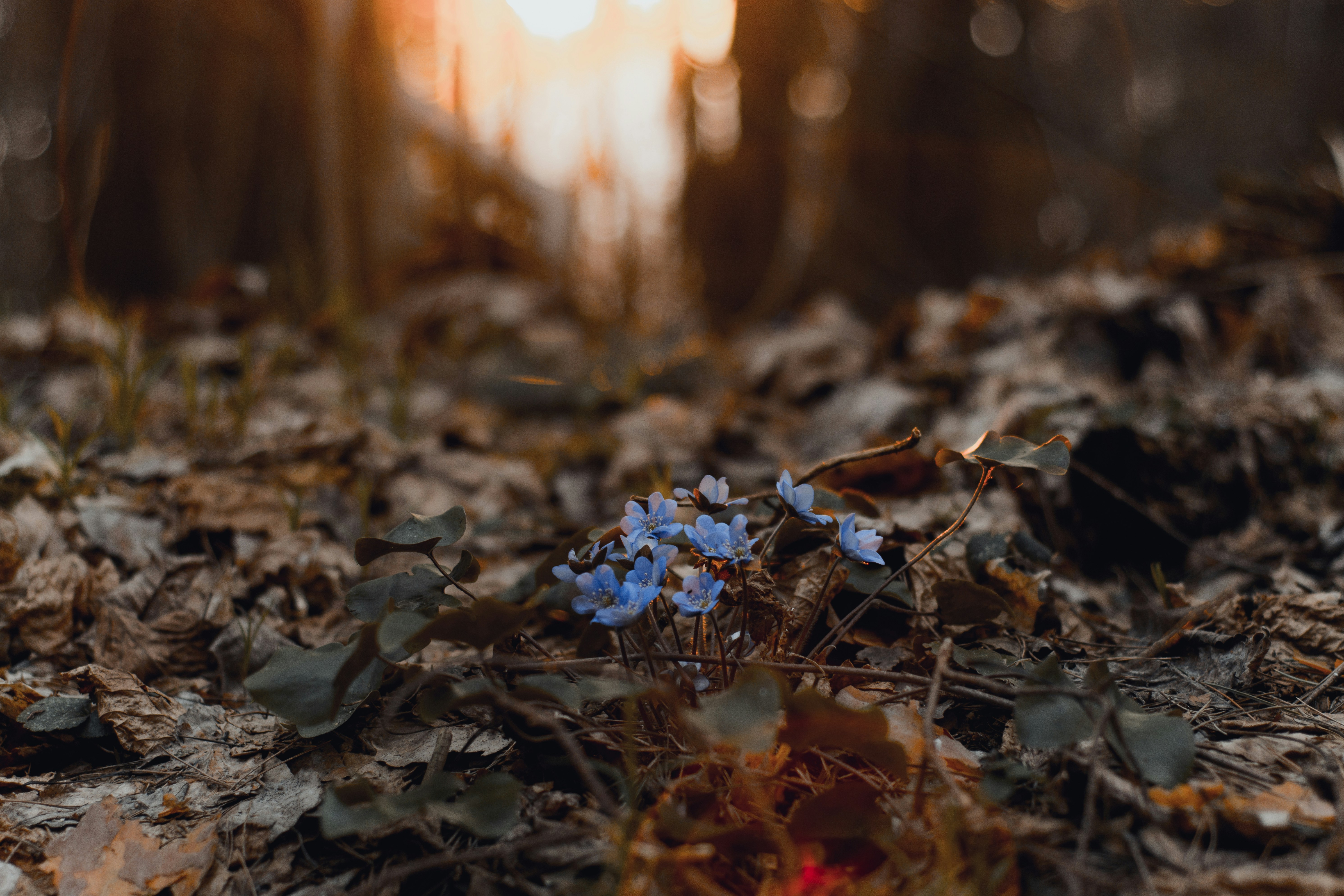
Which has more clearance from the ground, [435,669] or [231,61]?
[231,61]

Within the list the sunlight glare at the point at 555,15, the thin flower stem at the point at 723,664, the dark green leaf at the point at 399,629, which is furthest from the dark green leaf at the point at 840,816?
the sunlight glare at the point at 555,15

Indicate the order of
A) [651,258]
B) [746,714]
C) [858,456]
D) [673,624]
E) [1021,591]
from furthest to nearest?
[651,258], [1021,591], [858,456], [673,624], [746,714]

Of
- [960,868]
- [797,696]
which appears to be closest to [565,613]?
[797,696]

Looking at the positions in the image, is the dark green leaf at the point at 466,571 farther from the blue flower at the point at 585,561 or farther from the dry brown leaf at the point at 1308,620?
the dry brown leaf at the point at 1308,620

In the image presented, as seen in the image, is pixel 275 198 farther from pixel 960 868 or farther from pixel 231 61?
pixel 960 868

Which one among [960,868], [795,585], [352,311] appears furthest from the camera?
[352,311]

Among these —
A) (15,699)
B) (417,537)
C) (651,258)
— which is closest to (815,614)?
(417,537)

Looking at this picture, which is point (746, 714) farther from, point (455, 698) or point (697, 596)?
point (455, 698)

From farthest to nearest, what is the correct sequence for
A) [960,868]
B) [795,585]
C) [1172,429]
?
[1172,429] → [795,585] → [960,868]
